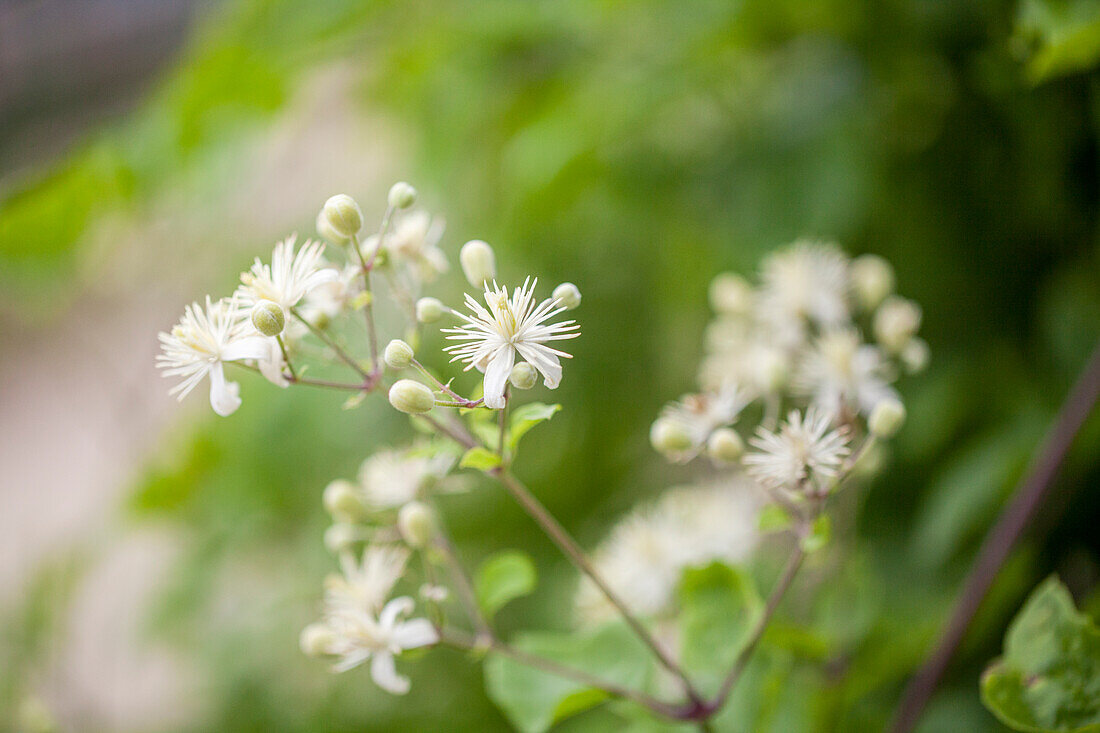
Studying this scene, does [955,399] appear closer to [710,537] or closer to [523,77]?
[710,537]

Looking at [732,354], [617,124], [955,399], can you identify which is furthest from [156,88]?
[955,399]

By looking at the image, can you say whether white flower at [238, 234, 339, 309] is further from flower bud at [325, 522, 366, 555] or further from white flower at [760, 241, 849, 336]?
white flower at [760, 241, 849, 336]

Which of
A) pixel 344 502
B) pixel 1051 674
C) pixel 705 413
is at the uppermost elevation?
pixel 344 502

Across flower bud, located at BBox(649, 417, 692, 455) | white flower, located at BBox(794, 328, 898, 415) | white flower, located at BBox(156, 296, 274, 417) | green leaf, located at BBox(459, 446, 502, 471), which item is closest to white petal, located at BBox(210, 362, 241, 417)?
white flower, located at BBox(156, 296, 274, 417)

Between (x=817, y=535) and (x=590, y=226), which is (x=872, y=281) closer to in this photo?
(x=817, y=535)

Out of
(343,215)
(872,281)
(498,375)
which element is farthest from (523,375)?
(872,281)

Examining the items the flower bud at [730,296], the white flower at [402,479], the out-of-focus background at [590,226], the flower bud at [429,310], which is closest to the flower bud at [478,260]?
the flower bud at [429,310]

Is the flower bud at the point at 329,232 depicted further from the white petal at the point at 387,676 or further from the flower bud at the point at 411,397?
the white petal at the point at 387,676
